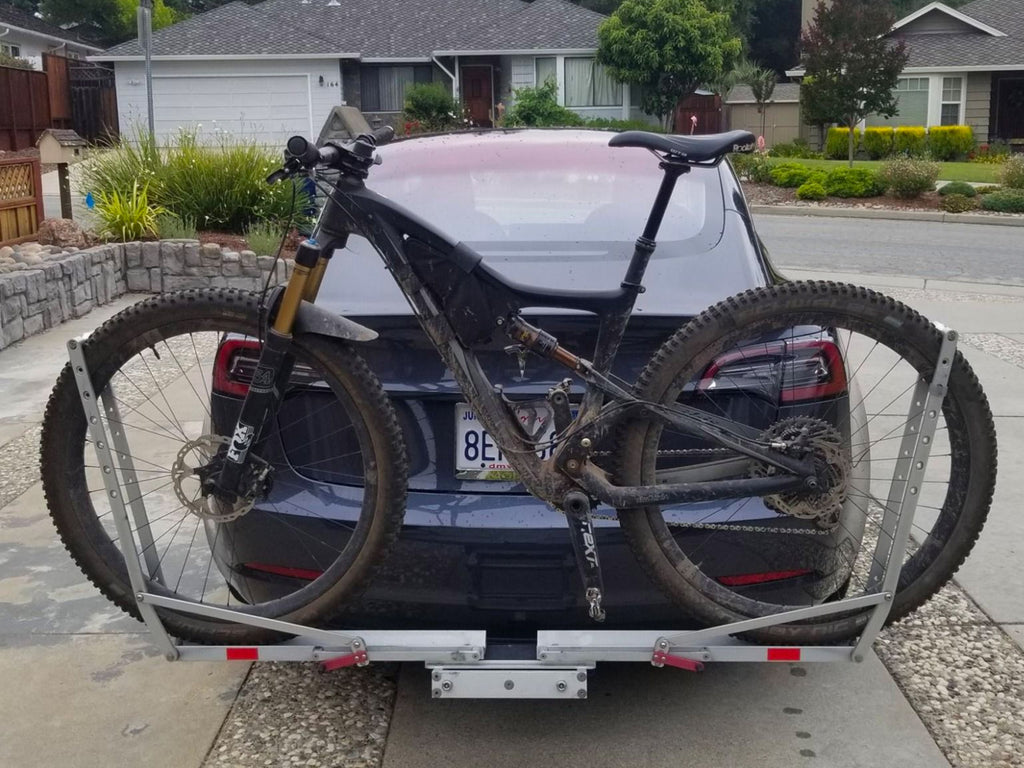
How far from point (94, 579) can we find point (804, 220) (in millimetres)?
18715

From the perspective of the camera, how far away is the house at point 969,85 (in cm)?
3825

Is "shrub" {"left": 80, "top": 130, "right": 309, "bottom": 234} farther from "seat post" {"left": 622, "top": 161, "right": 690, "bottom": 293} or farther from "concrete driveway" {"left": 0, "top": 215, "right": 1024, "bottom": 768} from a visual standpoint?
"seat post" {"left": 622, "top": 161, "right": 690, "bottom": 293}

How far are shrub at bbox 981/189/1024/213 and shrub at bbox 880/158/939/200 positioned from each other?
4.12 ft

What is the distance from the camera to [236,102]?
36031mm

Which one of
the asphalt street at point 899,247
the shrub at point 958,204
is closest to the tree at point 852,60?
the shrub at point 958,204

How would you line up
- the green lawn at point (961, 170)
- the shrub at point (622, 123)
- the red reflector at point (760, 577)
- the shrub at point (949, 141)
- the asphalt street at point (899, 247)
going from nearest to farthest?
the red reflector at point (760, 577), the asphalt street at point (899, 247), the green lawn at point (961, 170), the shrub at point (622, 123), the shrub at point (949, 141)

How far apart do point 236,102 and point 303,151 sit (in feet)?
115

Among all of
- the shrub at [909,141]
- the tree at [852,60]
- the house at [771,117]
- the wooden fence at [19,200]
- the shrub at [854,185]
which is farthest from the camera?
the house at [771,117]

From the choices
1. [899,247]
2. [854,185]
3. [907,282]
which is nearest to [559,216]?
[907,282]

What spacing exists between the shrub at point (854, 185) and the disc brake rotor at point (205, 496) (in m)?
21.3

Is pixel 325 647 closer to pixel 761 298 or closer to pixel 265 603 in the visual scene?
pixel 265 603

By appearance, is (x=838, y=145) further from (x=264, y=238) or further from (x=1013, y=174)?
(x=264, y=238)

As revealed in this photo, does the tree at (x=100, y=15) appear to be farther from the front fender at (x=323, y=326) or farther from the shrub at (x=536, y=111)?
the front fender at (x=323, y=326)

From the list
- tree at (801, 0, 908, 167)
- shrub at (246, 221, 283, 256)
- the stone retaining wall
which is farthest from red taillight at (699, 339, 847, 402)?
tree at (801, 0, 908, 167)
